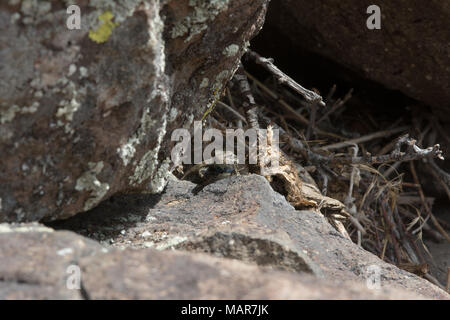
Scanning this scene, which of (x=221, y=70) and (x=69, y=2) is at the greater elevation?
(x=221, y=70)

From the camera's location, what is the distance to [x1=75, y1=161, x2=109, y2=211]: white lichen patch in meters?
1.39

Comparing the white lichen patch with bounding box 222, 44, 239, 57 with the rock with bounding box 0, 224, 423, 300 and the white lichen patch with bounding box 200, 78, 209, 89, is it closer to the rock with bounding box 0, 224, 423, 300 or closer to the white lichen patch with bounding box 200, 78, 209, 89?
the white lichen patch with bounding box 200, 78, 209, 89

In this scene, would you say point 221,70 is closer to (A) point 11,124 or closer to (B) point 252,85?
(A) point 11,124

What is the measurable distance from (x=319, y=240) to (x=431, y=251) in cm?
138

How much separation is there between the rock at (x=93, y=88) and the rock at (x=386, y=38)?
958 mm

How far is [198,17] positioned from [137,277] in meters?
0.71

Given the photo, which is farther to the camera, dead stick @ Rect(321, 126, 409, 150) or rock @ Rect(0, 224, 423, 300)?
dead stick @ Rect(321, 126, 409, 150)

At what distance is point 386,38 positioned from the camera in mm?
2473

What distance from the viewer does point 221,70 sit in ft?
5.55

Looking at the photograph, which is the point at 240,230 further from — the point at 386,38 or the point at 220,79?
the point at 386,38

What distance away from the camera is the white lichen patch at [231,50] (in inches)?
63.8

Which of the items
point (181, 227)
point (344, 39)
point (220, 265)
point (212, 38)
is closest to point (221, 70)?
point (212, 38)

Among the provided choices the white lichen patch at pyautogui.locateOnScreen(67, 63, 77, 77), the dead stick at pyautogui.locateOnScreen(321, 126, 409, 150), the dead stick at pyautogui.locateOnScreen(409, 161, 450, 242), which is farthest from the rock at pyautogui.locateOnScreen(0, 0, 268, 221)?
the dead stick at pyautogui.locateOnScreen(409, 161, 450, 242)

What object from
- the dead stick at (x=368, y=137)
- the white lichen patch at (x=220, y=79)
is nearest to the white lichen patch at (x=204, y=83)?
the white lichen patch at (x=220, y=79)
